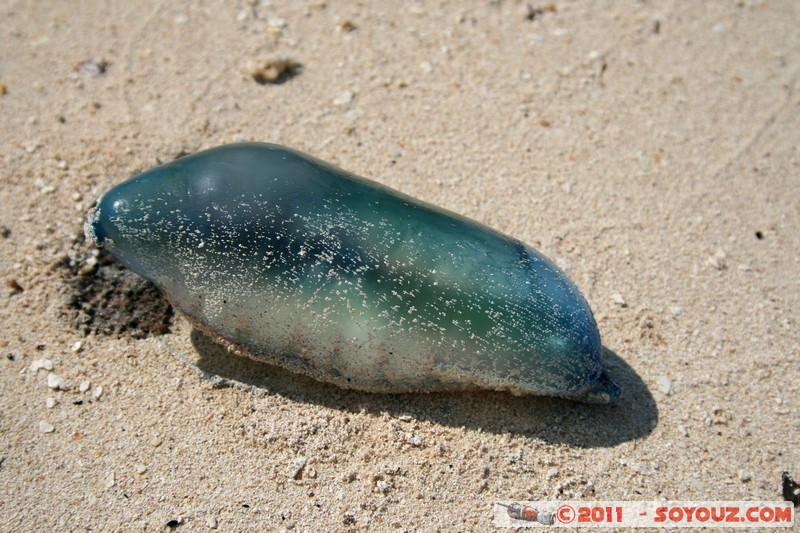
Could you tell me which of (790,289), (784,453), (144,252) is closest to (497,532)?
(784,453)

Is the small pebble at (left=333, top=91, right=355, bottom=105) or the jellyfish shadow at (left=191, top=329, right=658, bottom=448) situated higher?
the small pebble at (left=333, top=91, right=355, bottom=105)

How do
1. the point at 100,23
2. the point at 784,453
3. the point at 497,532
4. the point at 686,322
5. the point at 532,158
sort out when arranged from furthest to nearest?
the point at 100,23
the point at 532,158
the point at 686,322
the point at 784,453
the point at 497,532

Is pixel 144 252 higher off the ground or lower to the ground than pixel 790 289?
lower

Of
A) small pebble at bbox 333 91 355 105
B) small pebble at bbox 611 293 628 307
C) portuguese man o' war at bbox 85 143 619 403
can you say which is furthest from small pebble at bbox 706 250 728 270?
small pebble at bbox 333 91 355 105

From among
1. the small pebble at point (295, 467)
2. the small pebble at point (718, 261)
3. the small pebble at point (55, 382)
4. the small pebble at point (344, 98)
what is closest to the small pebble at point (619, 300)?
the small pebble at point (718, 261)

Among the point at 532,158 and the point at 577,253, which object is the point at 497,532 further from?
the point at 532,158

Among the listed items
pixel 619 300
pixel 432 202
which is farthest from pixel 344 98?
pixel 619 300

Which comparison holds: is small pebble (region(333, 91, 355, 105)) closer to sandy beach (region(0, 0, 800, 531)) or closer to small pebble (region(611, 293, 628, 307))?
sandy beach (region(0, 0, 800, 531))
